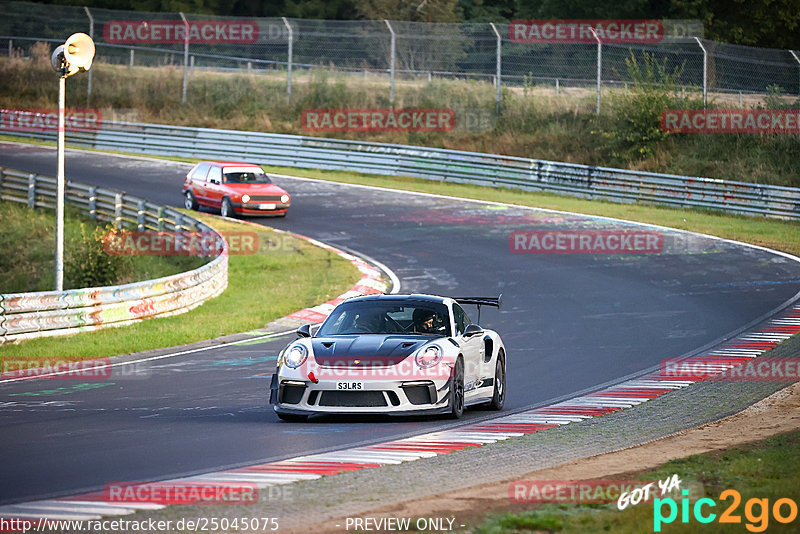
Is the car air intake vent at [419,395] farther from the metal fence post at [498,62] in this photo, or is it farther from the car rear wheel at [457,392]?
the metal fence post at [498,62]

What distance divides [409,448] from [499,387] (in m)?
3.07

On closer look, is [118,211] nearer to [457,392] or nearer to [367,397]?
[457,392]

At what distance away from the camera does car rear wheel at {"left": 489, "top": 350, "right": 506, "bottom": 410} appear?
39.8 ft

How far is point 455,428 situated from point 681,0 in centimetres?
4863

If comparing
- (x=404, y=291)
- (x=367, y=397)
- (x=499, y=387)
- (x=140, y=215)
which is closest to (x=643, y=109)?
(x=140, y=215)

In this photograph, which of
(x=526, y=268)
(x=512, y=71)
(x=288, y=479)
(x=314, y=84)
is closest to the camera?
(x=288, y=479)

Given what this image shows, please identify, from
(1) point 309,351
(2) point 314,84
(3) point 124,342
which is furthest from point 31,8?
(1) point 309,351

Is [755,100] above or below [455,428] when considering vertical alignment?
above

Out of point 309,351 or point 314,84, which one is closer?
point 309,351

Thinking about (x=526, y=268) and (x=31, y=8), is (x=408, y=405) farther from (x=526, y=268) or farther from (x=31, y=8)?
(x=31, y=8)

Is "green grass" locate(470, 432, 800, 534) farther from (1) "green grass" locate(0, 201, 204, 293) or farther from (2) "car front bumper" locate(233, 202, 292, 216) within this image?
(2) "car front bumper" locate(233, 202, 292, 216)

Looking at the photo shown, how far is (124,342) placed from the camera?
17484 millimetres

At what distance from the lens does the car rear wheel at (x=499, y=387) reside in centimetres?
1213

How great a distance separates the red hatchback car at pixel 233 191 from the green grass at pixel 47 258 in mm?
3118
